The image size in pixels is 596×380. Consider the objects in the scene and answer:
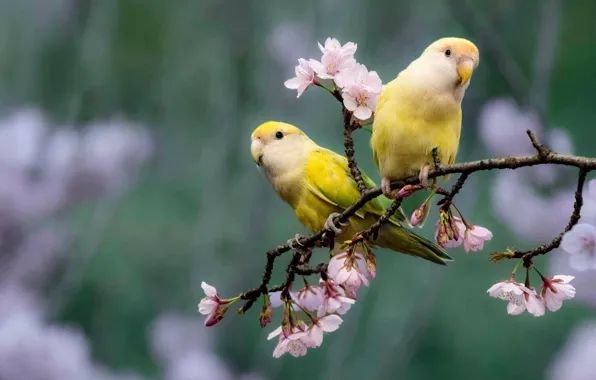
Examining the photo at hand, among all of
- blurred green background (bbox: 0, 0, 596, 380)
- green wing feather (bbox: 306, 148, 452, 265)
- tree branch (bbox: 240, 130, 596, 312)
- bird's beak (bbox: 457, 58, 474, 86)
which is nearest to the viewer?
tree branch (bbox: 240, 130, 596, 312)

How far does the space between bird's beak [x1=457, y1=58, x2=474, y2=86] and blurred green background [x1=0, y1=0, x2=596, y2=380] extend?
1253 mm

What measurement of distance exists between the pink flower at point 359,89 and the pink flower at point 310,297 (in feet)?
0.72

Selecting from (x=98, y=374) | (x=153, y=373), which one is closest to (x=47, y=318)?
(x=98, y=374)

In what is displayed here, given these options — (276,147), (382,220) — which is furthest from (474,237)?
(276,147)

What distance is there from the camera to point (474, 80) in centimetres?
207

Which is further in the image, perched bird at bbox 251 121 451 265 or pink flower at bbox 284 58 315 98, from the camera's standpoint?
perched bird at bbox 251 121 451 265

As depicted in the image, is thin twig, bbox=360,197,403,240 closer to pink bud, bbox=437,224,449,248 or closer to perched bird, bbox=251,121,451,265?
pink bud, bbox=437,224,449,248

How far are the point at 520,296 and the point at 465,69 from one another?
269mm

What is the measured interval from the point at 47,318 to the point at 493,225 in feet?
4.73

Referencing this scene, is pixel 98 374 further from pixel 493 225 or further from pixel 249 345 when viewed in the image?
pixel 493 225

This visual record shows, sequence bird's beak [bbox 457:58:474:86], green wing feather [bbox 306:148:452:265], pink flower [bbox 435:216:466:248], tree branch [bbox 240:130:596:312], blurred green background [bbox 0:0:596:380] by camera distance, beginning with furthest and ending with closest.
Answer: blurred green background [bbox 0:0:596:380]
green wing feather [bbox 306:148:452:265]
bird's beak [bbox 457:58:474:86]
pink flower [bbox 435:216:466:248]
tree branch [bbox 240:130:596:312]

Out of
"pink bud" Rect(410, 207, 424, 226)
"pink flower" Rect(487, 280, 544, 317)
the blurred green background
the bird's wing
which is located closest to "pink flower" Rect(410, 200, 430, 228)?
"pink bud" Rect(410, 207, 424, 226)

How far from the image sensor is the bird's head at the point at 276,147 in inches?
37.5

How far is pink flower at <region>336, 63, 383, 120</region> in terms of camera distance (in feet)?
2.41
